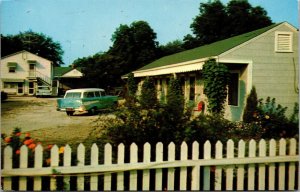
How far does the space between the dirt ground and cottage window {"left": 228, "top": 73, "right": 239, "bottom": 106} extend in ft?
17.1

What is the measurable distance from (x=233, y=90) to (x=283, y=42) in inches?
98.3

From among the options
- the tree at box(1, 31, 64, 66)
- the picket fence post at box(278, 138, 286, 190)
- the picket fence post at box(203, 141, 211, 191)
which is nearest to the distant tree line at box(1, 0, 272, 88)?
the tree at box(1, 31, 64, 66)

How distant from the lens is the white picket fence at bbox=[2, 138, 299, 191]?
321cm

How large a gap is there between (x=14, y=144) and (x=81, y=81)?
3.88 m

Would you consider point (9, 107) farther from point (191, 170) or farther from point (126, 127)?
point (191, 170)

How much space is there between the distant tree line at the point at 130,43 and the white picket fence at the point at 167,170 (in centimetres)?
238

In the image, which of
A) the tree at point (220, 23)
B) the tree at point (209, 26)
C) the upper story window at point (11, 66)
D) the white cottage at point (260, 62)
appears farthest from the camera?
the tree at point (209, 26)

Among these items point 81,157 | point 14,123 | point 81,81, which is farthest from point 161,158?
point 81,81

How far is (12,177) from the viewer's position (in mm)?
3250

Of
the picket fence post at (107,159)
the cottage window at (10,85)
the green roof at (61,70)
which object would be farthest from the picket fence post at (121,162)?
the green roof at (61,70)

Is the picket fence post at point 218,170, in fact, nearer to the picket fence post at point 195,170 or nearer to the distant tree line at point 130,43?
the picket fence post at point 195,170

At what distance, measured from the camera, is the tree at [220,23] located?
94.7ft

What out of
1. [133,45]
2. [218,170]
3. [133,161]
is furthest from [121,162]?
[133,45]

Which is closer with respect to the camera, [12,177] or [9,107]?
[12,177]
